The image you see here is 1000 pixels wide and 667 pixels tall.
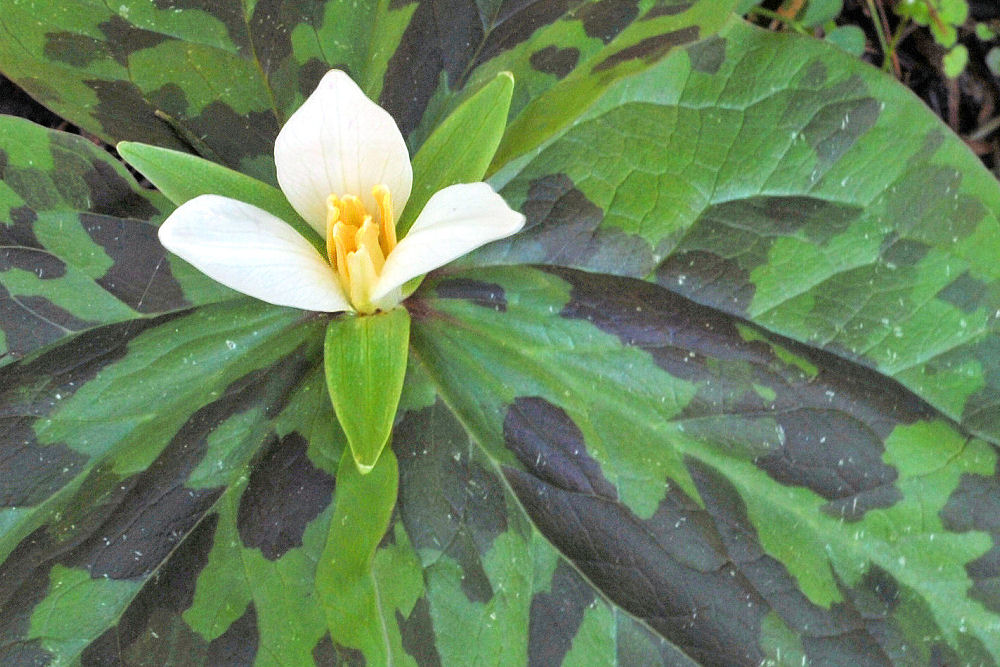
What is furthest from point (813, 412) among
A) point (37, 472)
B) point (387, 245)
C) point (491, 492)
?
point (37, 472)

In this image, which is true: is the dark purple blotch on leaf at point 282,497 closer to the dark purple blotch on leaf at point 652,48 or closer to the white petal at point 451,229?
the white petal at point 451,229

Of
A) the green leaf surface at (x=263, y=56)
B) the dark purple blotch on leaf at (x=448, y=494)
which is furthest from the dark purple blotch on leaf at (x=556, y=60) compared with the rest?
the dark purple blotch on leaf at (x=448, y=494)

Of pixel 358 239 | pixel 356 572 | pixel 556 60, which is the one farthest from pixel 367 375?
pixel 556 60

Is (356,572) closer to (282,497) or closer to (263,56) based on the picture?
(282,497)

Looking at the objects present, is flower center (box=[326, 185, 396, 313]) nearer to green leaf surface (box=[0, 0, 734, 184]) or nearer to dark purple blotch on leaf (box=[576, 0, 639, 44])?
green leaf surface (box=[0, 0, 734, 184])

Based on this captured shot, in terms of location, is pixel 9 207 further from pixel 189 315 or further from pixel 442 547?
pixel 442 547

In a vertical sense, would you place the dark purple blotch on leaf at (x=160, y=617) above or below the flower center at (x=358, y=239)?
below
